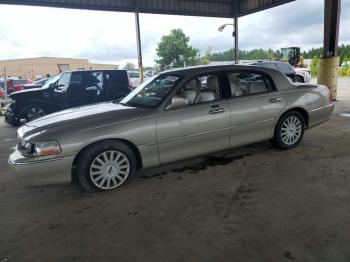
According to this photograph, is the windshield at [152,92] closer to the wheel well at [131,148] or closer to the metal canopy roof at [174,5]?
the wheel well at [131,148]

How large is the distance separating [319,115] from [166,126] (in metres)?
2.98

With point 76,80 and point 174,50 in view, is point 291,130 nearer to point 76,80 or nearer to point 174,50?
point 76,80

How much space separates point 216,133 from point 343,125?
426 centimetres

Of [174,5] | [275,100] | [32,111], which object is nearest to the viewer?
[275,100]

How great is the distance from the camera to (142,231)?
282 centimetres

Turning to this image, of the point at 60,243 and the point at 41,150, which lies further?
the point at 41,150

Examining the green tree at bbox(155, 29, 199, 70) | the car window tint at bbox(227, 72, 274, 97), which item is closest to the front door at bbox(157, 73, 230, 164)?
the car window tint at bbox(227, 72, 274, 97)

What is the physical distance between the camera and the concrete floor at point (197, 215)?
8.16 ft

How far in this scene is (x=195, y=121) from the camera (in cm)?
402

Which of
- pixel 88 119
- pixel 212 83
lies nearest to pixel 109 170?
pixel 88 119

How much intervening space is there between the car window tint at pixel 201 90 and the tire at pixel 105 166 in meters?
1.10

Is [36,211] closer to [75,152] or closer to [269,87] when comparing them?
[75,152]

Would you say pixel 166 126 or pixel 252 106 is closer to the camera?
pixel 166 126

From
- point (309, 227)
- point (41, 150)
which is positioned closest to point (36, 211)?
point (41, 150)
